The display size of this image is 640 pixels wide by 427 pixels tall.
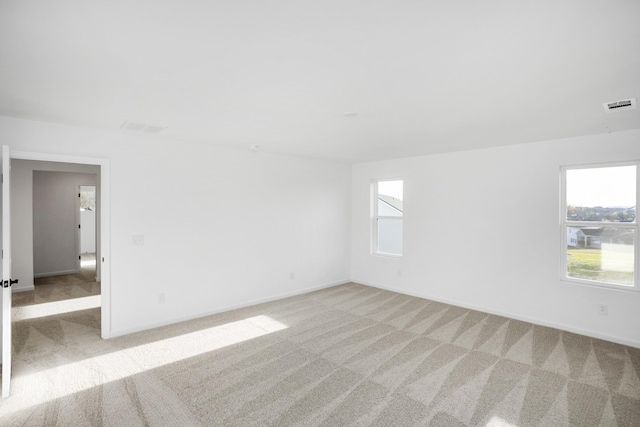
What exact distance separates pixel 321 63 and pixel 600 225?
4.08 meters

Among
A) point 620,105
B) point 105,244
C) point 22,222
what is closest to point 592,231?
point 620,105

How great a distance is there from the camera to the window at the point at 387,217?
610cm

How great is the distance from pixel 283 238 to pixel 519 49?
4.33 meters

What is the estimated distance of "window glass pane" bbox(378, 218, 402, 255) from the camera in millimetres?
6090

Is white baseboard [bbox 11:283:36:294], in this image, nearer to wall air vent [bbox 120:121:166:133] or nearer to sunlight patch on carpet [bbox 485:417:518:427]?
wall air vent [bbox 120:121:166:133]

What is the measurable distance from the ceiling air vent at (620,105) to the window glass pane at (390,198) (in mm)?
3302

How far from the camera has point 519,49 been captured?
6.13ft

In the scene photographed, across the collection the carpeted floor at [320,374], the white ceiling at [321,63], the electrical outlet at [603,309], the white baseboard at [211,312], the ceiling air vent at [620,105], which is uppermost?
the white ceiling at [321,63]

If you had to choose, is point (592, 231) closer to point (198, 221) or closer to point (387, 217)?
point (387, 217)

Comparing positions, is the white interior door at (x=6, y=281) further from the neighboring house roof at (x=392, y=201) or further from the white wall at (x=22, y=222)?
the neighboring house roof at (x=392, y=201)

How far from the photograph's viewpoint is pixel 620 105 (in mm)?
2822

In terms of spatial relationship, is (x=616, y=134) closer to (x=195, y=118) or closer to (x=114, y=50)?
(x=195, y=118)

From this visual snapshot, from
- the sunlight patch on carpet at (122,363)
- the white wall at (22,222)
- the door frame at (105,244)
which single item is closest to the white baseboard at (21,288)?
the white wall at (22,222)

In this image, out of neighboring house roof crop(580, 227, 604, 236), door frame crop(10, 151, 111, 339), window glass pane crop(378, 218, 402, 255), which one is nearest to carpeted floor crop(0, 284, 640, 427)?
door frame crop(10, 151, 111, 339)
